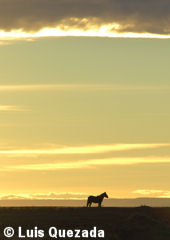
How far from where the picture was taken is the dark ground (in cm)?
12675

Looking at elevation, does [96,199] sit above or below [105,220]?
above

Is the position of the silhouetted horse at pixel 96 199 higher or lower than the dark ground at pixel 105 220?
higher

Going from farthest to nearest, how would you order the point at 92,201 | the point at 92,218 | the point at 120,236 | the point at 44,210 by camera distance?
the point at 92,201, the point at 44,210, the point at 92,218, the point at 120,236

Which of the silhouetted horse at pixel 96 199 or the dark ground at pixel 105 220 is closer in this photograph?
the dark ground at pixel 105 220

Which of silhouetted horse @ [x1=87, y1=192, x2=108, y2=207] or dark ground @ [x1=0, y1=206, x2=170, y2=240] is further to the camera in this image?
silhouetted horse @ [x1=87, y1=192, x2=108, y2=207]

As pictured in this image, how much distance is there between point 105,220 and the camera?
13150 cm

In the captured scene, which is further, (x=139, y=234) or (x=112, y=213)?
(x=112, y=213)

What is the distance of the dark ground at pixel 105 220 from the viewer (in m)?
127

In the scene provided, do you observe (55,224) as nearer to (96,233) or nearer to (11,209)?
(96,233)

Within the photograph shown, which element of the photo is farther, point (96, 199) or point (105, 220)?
point (96, 199)

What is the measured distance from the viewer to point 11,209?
148 meters

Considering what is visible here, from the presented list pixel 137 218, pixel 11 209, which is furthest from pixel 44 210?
pixel 137 218

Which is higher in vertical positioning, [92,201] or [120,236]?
[92,201]

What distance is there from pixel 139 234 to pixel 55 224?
8526 millimetres
